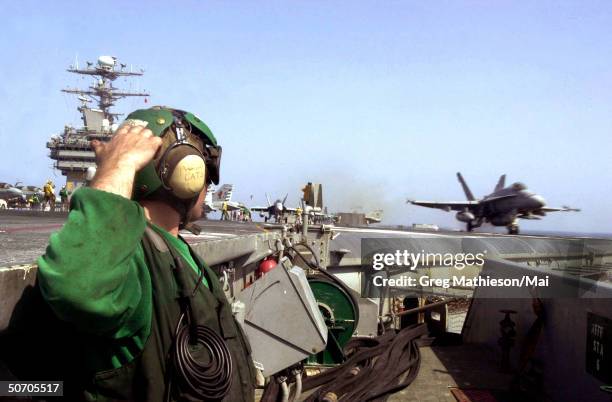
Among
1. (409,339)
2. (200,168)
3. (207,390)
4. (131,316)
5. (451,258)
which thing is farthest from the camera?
(451,258)

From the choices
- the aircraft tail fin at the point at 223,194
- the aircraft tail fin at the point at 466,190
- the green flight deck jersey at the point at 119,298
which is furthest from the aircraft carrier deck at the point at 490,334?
the aircraft tail fin at the point at 223,194

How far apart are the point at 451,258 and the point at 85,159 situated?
146 feet

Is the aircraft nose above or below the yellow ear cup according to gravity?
below

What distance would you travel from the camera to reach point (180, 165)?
212 centimetres

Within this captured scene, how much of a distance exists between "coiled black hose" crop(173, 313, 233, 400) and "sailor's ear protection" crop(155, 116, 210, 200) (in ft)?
1.73

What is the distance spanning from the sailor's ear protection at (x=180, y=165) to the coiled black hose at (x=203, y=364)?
529 millimetres

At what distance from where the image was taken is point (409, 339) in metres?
Answer: 10.2

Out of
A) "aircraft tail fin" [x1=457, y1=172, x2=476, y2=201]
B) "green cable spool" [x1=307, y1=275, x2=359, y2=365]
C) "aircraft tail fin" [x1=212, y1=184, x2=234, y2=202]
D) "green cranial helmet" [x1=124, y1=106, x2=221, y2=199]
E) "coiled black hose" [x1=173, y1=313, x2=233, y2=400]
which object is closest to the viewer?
"coiled black hose" [x1=173, y1=313, x2=233, y2=400]

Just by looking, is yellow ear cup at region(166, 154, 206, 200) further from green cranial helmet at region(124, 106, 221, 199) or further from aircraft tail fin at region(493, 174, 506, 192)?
aircraft tail fin at region(493, 174, 506, 192)

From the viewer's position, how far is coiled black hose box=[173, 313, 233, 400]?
182 centimetres

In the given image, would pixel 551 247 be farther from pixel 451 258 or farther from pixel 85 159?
pixel 85 159

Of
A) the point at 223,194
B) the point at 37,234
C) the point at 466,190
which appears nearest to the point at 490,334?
the point at 37,234

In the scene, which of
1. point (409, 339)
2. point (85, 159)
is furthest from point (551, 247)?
point (85, 159)

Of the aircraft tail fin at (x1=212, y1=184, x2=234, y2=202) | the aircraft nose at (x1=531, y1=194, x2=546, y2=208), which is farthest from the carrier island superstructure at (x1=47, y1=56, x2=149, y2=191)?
the aircraft nose at (x1=531, y1=194, x2=546, y2=208)
